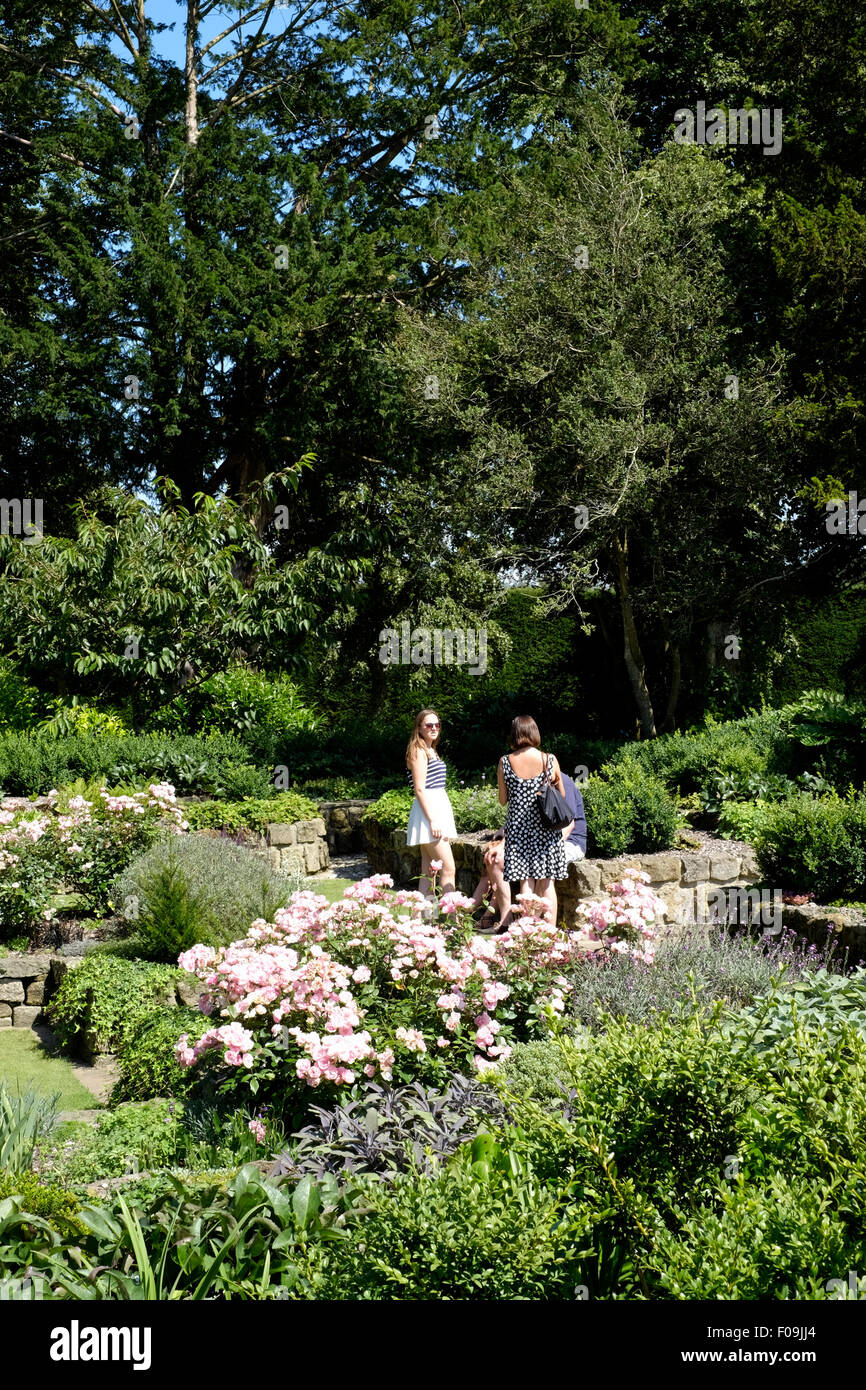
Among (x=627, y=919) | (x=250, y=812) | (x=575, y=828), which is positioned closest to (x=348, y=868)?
(x=250, y=812)

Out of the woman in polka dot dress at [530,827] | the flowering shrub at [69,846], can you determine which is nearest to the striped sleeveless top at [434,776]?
the woman in polka dot dress at [530,827]

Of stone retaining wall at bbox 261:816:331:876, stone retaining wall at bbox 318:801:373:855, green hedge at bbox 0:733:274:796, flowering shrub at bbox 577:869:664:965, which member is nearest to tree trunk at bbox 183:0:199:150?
green hedge at bbox 0:733:274:796

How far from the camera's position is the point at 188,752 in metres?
11.7

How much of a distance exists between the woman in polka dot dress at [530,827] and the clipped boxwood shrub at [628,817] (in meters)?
1.24

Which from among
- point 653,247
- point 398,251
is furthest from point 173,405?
point 653,247

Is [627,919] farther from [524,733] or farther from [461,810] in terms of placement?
[461,810]

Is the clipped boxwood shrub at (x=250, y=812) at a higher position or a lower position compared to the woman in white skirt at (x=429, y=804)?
lower

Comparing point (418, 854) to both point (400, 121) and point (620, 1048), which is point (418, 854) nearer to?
point (620, 1048)

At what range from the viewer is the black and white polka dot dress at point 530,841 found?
720cm

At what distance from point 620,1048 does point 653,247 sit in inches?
438

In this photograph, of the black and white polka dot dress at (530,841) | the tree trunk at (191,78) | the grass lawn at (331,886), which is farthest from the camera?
the tree trunk at (191,78)

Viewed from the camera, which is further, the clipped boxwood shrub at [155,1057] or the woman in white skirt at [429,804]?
the woman in white skirt at [429,804]

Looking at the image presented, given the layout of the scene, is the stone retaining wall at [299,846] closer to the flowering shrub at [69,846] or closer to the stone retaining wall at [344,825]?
the stone retaining wall at [344,825]

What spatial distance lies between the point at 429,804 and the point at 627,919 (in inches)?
117
